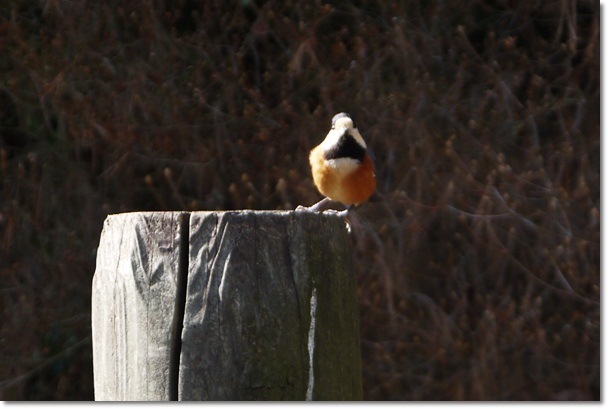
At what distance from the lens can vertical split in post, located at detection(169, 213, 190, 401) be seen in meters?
1.60

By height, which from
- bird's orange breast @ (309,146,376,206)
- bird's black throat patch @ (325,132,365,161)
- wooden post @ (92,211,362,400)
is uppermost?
bird's black throat patch @ (325,132,365,161)

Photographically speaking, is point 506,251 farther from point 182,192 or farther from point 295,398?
point 295,398

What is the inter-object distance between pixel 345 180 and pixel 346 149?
0.38 ft

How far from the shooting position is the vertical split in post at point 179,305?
160 cm

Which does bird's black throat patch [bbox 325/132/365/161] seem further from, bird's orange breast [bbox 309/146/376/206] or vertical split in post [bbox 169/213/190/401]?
vertical split in post [bbox 169/213/190/401]

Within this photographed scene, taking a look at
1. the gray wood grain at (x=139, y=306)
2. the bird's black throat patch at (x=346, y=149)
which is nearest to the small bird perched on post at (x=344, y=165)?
the bird's black throat patch at (x=346, y=149)

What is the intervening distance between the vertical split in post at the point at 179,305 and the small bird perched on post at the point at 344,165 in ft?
6.03

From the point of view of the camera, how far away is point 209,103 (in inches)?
212

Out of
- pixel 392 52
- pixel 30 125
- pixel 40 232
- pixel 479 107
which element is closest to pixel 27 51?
pixel 30 125

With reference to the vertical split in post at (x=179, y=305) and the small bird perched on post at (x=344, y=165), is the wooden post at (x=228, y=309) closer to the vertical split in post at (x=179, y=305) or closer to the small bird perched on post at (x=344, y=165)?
the vertical split in post at (x=179, y=305)

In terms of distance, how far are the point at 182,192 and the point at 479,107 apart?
1.76 m

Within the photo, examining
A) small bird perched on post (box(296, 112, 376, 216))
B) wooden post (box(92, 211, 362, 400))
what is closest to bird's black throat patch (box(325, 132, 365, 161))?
small bird perched on post (box(296, 112, 376, 216))

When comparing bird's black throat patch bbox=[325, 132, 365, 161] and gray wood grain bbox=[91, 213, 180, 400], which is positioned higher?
bird's black throat patch bbox=[325, 132, 365, 161]

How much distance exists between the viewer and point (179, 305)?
5.26 feet
